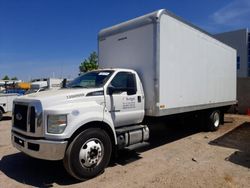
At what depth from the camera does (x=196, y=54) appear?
8.16 meters

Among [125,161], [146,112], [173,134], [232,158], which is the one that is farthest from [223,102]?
[125,161]

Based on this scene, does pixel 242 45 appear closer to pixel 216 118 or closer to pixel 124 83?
pixel 216 118

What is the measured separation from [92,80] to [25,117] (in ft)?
5.92

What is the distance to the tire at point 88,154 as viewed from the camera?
486 cm

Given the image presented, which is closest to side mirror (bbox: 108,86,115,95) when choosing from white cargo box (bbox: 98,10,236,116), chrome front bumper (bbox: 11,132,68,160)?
white cargo box (bbox: 98,10,236,116)

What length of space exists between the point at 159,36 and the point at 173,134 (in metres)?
4.43

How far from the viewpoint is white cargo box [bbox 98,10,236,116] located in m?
6.45

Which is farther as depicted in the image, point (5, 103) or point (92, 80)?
point (5, 103)

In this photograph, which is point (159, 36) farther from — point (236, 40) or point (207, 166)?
point (236, 40)

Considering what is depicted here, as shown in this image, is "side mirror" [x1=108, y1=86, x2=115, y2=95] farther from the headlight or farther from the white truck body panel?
the headlight

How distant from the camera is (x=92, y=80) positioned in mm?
6191

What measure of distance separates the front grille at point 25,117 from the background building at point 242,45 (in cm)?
2554

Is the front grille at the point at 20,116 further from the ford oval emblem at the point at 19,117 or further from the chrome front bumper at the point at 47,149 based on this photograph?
the chrome front bumper at the point at 47,149

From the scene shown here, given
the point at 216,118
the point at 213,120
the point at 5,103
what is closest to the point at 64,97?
the point at 213,120
